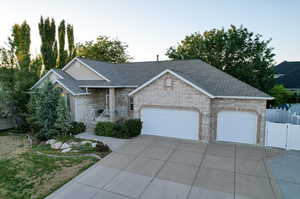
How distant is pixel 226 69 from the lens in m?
22.2

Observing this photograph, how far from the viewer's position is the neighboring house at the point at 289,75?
2727cm

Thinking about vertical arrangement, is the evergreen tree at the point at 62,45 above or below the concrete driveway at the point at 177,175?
above

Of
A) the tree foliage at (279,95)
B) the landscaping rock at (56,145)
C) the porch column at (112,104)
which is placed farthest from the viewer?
the tree foliage at (279,95)

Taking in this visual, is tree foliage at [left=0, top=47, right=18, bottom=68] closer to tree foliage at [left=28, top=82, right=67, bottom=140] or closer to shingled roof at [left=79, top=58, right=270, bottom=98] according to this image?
tree foliage at [left=28, top=82, right=67, bottom=140]

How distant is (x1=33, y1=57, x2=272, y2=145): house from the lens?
10445mm

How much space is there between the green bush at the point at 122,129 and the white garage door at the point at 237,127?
582 centimetres

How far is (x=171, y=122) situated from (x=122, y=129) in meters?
3.61

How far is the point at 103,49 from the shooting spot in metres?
33.1

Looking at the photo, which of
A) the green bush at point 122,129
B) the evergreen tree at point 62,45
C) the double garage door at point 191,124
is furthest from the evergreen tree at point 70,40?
the double garage door at point 191,124

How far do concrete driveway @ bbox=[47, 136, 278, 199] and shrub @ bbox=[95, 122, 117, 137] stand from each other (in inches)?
93.9

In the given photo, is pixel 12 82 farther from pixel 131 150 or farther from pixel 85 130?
pixel 131 150

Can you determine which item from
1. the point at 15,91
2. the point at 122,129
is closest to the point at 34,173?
the point at 122,129

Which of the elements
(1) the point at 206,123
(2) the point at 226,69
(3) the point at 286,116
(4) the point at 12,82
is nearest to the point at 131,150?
(1) the point at 206,123

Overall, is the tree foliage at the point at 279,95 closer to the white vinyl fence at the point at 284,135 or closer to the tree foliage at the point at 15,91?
the white vinyl fence at the point at 284,135
